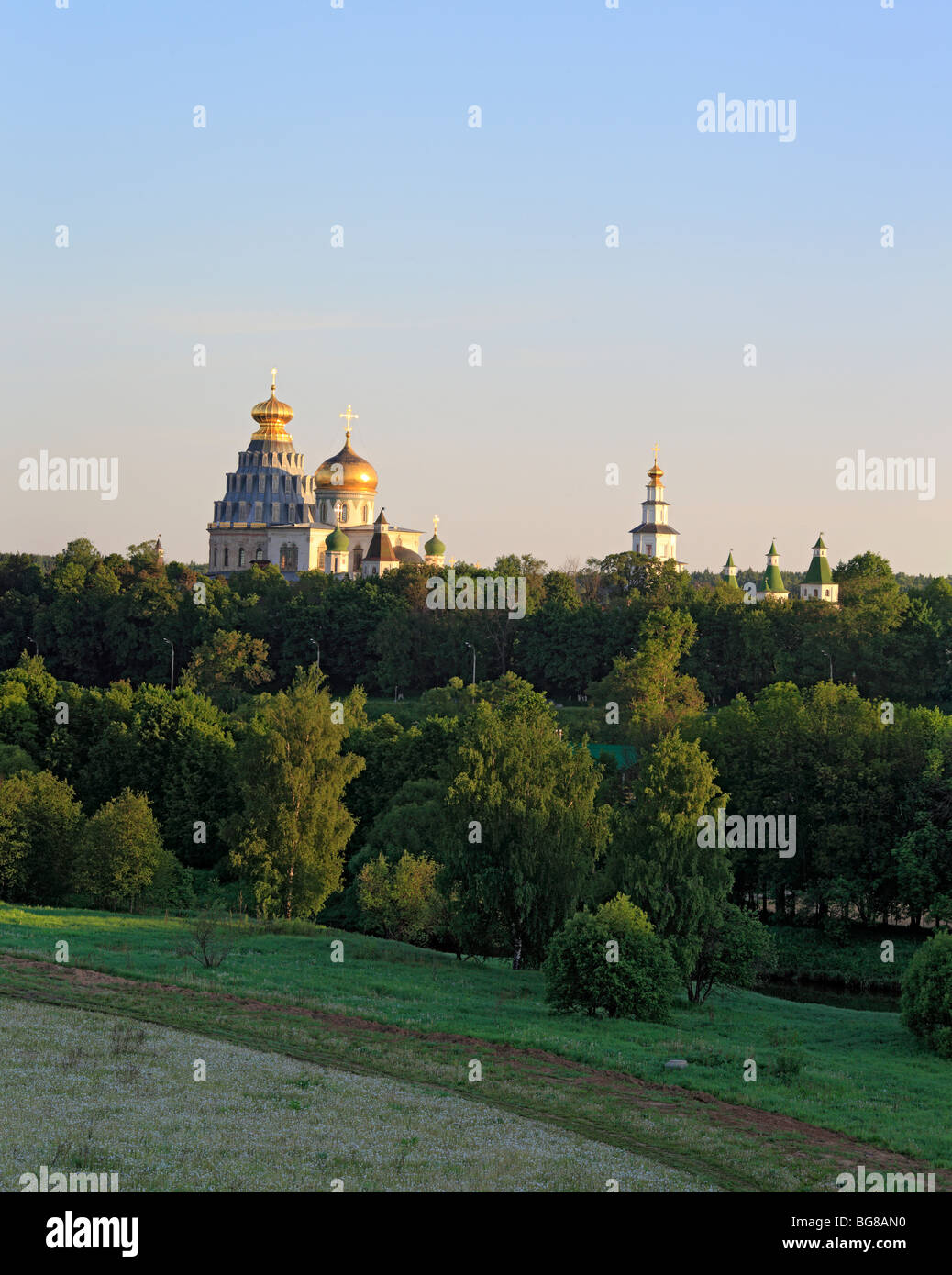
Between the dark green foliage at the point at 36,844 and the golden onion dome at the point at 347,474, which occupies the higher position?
the golden onion dome at the point at 347,474

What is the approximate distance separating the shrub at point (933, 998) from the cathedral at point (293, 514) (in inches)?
4728

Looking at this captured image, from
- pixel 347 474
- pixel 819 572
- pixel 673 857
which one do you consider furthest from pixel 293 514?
pixel 673 857

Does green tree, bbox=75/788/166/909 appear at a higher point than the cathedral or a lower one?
lower

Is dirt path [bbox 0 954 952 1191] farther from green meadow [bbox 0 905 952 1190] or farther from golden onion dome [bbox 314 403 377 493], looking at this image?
golden onion dome [bbox 314 403 377 493]

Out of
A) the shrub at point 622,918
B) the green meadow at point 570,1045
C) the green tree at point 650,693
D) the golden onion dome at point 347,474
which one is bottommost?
the green meadow at point 570,1045

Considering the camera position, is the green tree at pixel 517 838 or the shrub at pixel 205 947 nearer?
the shrub at pixel 205 947

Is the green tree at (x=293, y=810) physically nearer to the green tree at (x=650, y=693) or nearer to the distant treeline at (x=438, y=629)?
the green tree at (x=650, y=693)

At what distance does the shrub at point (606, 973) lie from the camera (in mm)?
30453

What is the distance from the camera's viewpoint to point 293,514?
528ft

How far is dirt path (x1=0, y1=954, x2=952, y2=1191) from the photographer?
20.6m

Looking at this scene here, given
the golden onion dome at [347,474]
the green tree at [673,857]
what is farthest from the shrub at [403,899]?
the golden onion dome at [347,474]

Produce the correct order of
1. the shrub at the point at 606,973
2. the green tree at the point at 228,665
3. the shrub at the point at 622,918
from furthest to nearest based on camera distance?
the green tree at the point at 228,665 < the shrub at the point at 622,918 < the shrub at the point at 606,973

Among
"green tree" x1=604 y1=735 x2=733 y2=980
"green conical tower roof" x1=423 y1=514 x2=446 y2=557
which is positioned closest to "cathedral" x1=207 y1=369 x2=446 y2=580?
"green conical tower roof" x1=423 y1=514 x2=446 y2=557

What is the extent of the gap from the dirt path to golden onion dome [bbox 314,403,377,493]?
420ft
